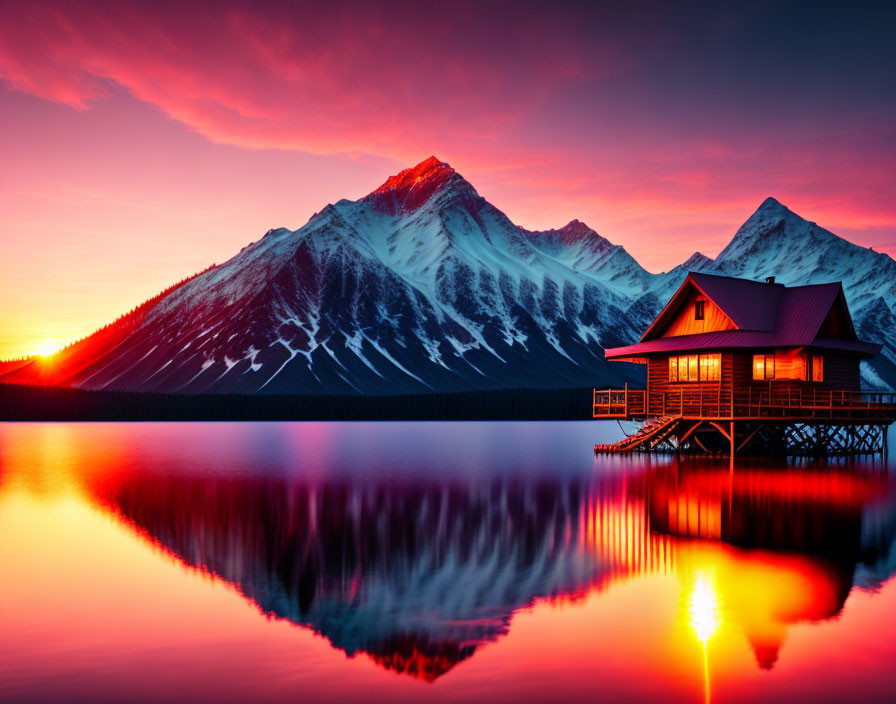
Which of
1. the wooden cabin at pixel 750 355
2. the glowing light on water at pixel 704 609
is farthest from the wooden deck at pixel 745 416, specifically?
the glowing light on water at pixel 704 609

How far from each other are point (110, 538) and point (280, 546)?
22.4 feet

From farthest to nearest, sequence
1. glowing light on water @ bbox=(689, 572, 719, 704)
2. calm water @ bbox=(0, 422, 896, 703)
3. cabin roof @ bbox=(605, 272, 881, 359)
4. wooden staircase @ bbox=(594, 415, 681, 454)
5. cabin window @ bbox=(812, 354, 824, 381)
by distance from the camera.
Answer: wooden staircase @ bbox=(594, 415, 681, 454) < cabin window @ bbox=(812, 354, 824, 381) < cabin roof @ bbox=(605, 272, 881, 359) < glowing light on water @ bbox=(689, 572, 719, 704) < calm water @ bbox=(0, 422, 896, 703)

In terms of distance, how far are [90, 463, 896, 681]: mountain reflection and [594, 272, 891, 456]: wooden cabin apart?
570 inches

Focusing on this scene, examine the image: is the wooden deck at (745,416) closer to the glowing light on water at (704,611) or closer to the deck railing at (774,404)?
the deck railing at (774,404)

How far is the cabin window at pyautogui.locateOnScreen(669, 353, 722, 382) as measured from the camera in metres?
57.4

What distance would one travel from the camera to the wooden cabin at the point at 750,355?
55875 millimetres

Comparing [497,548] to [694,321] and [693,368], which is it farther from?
[694,321]

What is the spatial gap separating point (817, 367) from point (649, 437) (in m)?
12.5

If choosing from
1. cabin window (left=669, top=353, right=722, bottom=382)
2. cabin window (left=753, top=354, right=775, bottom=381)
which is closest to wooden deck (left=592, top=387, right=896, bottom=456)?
cabin window (left=669, top=353, right=722, bottom=382)

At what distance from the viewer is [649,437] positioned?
58.8 m

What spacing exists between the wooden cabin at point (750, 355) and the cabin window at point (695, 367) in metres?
0.07

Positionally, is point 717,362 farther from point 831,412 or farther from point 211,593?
point 211,593

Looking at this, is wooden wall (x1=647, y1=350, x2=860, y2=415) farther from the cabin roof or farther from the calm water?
the calm water

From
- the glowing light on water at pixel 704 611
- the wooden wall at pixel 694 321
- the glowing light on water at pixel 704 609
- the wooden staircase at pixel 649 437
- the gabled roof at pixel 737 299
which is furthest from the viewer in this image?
the wooden wall at pixel 694 321
